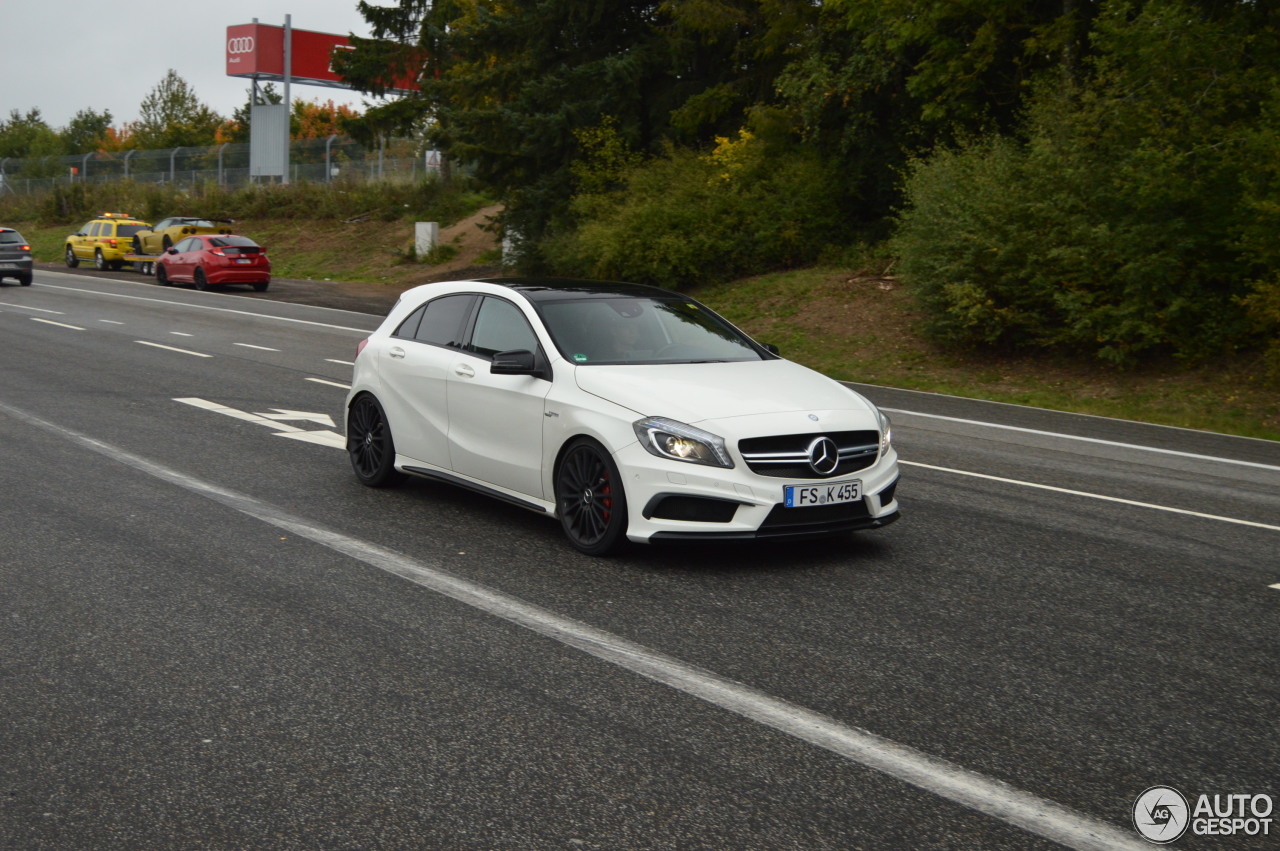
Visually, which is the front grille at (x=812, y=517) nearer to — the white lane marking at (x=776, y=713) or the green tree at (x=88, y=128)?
the white lane marking at (x=776, y=713)

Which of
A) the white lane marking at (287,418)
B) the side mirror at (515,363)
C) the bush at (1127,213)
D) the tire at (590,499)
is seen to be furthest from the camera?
the bush at (1127,213)

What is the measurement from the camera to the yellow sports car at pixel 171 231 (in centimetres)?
4084

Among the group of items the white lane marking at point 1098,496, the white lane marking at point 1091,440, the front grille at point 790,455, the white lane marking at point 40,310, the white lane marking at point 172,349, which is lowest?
the white lane marking at point 40,310

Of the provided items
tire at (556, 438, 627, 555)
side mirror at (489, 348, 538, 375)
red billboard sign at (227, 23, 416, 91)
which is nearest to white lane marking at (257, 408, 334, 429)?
side mirror at (489, 348, 538, 375)

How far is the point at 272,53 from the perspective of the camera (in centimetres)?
6912

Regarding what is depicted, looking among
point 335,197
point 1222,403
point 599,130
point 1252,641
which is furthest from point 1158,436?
point 335,197

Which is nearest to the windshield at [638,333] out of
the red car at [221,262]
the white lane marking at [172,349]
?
the white lane marking at [172,349]

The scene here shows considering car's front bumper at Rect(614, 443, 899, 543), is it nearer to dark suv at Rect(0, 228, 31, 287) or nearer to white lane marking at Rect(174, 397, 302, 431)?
white lane marking at Rect(174, 397, 302, 431)

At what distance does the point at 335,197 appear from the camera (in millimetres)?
50812

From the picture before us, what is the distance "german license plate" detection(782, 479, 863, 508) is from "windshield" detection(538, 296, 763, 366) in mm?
1387

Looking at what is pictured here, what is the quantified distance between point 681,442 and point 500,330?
187cm

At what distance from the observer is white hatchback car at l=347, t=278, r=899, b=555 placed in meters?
6.62

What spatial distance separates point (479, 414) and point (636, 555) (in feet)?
→ 4.71

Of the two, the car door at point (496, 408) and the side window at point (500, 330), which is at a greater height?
the side window at point (500, 330)
